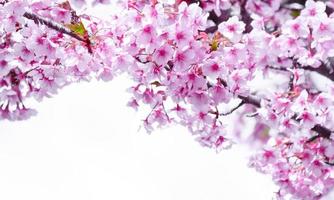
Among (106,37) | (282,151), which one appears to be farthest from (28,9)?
(282,151)

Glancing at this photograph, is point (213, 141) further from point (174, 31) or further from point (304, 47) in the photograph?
point (174, 31)

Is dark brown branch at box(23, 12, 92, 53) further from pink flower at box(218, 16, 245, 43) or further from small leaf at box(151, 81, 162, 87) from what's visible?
pink flower at box(218, 16, 245, 43)

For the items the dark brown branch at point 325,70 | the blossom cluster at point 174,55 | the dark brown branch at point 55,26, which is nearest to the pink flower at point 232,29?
the blossom cluster at point 174,55

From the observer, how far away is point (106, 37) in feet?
17.4

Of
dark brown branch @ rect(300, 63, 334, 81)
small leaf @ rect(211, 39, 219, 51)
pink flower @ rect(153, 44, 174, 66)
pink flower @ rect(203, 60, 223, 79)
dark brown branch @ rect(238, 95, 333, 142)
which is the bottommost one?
dark brown branch @ rect(300, 63, 334, 81)

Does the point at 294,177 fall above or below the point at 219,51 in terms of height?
below

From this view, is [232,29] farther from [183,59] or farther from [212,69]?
[183,59]

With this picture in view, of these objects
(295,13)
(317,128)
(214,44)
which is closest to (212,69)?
(214,44)

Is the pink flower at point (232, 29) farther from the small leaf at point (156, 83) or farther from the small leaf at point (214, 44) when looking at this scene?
the small leaf at point (156, 83)

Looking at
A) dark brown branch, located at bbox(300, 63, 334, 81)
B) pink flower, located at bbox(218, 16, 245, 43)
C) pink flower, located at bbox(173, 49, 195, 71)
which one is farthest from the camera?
dark brown branch, located at bbox(300, 63, 334, 81)

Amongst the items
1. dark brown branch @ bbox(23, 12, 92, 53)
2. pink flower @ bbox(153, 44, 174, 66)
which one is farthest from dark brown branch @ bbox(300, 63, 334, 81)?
dark brown branch @ bbox(23, 12, 92, 53)

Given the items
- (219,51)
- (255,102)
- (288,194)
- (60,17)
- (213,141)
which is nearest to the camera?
(219,51)

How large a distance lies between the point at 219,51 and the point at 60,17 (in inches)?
62.8

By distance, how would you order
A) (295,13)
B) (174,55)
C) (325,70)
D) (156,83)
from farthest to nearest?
(295,13)
(325,70)
(156,83)
(174,55)
